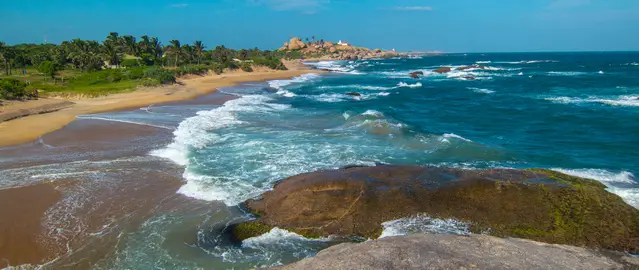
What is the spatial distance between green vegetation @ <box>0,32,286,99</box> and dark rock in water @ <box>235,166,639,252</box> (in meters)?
30.9

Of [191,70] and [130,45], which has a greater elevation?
[130,45]

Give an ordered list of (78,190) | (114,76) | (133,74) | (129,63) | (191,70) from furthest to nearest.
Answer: (129,63) < (191,70) < (133,74) < (114,76) < (78,190)

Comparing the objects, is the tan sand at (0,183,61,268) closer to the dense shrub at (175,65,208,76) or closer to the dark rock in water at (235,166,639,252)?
the dark rock in water at (235,166,639,252)

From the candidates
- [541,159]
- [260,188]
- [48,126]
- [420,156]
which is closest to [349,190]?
[260,188]

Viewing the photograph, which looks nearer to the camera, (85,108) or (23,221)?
(23,221)

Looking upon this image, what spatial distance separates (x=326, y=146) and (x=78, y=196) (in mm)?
11589

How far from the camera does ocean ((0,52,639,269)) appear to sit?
1031 centimetres

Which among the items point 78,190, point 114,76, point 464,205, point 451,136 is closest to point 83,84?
point 114,76

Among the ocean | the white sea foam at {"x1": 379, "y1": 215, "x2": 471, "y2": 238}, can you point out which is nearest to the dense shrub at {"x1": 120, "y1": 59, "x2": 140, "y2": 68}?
the ocean

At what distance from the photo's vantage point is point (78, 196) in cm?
1325

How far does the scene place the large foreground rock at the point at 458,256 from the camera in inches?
251

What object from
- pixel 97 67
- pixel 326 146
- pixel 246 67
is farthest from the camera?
pixel 246 67

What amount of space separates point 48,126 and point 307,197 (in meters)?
21.7

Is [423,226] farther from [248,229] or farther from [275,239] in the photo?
[248,229]
